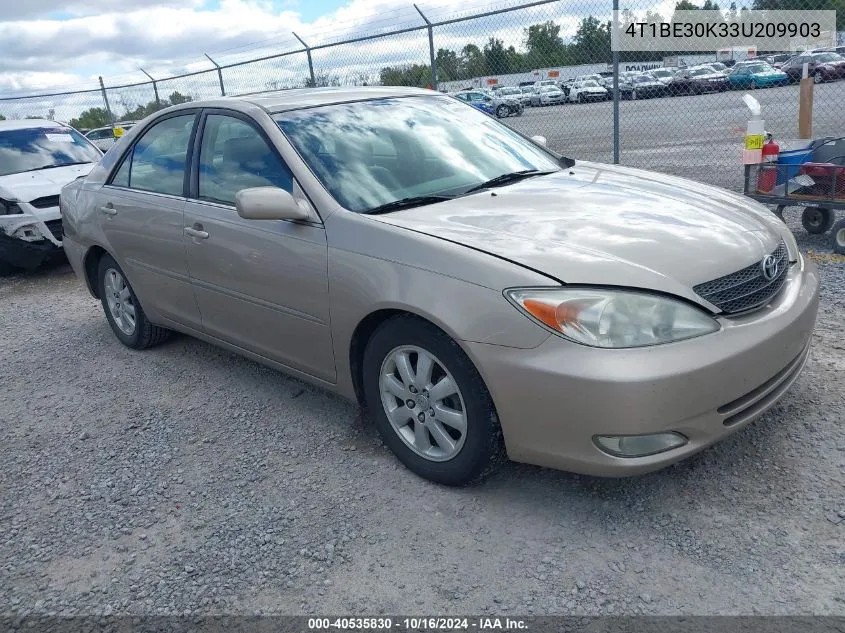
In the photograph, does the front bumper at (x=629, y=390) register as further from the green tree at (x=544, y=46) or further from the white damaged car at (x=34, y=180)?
the green tree at (x=544, y=46)

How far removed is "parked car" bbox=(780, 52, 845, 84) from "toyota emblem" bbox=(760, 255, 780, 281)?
15.5 meters

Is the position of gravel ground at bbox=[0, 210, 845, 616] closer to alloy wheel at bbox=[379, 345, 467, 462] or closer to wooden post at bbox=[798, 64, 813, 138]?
alloy wheel at bbox=[379, 345, 467, 462]

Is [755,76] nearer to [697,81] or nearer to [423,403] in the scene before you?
[697,81]

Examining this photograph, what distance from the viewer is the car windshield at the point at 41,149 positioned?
8.61m

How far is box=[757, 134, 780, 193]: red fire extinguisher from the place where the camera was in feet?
20.8

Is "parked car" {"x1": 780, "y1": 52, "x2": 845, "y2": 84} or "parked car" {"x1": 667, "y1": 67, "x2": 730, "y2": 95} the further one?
"parked car" {"x1": 780, "y1": 52, "x2": 845, "y2": 84}

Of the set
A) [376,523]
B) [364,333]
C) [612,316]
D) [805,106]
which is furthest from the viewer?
[805,106]

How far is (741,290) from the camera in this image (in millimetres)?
2828

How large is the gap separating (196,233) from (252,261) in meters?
0.56

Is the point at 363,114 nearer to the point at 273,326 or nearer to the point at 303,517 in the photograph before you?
the point at 273,326

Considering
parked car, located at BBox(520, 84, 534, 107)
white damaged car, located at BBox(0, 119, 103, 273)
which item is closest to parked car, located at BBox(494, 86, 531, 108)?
parked car, located at BBox(520, 84, 534, 107)

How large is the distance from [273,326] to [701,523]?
2137 millimetres

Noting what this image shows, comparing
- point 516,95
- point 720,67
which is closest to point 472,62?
point 516,95

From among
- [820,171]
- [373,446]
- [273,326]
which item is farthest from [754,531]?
[820,171]
